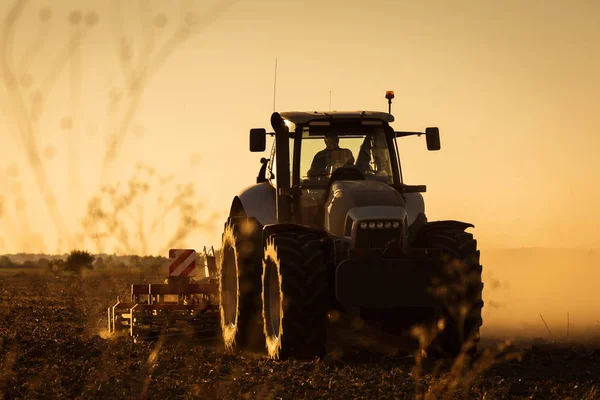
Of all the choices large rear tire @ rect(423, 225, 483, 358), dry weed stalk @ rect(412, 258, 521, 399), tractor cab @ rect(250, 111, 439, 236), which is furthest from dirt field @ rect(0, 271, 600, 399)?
tractor cab @ rect(250, 111, 439, 236)

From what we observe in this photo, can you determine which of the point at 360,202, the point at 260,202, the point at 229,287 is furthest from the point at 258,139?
the point at 229,287

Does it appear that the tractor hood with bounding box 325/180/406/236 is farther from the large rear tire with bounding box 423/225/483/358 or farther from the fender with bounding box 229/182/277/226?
the fender with bounding box 229/182/277/226

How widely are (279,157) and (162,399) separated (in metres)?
4.37

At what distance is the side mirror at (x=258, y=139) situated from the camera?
41.0ft

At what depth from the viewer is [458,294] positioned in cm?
1138

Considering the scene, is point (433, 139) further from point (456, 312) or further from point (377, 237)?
point (456, 312)

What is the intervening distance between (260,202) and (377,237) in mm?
2227

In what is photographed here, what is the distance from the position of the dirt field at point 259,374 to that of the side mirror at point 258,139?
98.4 inches

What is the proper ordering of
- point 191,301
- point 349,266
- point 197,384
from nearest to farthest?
point 197,384 < point 349,266 < point 191,301

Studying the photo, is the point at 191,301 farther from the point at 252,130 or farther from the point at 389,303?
the point at 389,303

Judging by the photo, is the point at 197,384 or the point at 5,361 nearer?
the point at 197,384

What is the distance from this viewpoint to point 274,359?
11453 millimetres

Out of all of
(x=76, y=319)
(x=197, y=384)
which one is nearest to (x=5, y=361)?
(x=197, y=384)

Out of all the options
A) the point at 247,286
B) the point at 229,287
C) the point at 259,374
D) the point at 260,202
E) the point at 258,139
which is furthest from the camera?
the point at 229,287
